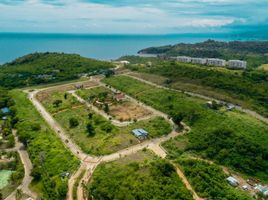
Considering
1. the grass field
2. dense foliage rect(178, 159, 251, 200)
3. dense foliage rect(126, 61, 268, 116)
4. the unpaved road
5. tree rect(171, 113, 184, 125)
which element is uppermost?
dense foliage rect(126, 61, 268, 116)

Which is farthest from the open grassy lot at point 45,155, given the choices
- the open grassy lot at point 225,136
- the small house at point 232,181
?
the small house at point 232,181

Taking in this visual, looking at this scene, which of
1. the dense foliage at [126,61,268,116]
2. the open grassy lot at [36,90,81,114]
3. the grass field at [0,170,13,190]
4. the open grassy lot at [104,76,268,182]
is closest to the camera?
the grass field at [0,170,13,190]

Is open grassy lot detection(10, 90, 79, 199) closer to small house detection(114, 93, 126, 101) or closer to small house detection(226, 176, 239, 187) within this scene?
small house detection(114, 93, 126, 101)

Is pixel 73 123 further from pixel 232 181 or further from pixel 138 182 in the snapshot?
pixel 232 181

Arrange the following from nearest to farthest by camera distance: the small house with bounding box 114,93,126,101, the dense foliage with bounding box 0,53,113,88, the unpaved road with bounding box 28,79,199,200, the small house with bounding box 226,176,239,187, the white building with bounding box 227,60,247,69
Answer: the small house with bounding box 226,176,239,187 → the unpaved road with bounding box 28,79,199,200 → the small house with bounding box 114,93,126,101 → the dense foliage with bounding box 0,53,113,88 → the white building with bounding box 227,60,247,69

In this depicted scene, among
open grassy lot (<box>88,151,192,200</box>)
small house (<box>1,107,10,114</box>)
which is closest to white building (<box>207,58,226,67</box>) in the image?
small house (<box>1,107,10,114</box>)

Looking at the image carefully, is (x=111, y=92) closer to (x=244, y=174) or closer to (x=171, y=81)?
(x=171, y=81)

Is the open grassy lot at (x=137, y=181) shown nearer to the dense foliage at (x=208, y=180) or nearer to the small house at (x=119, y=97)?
the dense foliage at (x=208, y=180)
